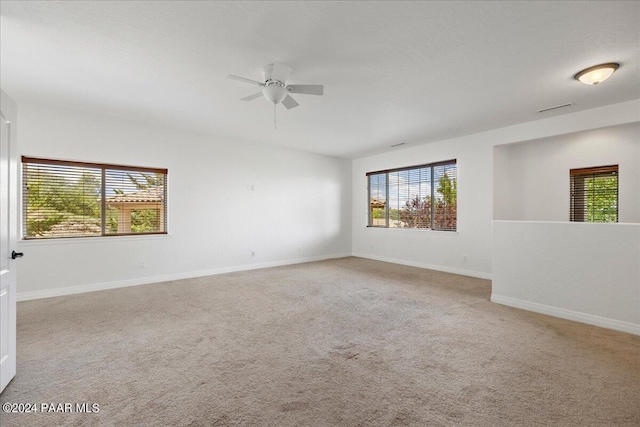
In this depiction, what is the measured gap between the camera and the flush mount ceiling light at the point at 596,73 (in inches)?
116

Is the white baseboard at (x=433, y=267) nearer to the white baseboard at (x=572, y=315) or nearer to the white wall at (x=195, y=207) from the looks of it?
the white wall at (x=195, y=207)

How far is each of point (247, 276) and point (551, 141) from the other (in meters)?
5.97

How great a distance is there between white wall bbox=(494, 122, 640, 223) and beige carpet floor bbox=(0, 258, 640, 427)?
8.02ft

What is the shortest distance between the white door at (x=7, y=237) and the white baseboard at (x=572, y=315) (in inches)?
198

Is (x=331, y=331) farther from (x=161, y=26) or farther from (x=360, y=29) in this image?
(x=161, y=26)

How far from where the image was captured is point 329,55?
9.08 feet

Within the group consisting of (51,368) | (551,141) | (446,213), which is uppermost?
(551,141)

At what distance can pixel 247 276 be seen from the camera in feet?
17.9

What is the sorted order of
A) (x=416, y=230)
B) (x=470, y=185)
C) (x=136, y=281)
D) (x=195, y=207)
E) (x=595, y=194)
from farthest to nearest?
(x=416, y=230) < (x=470, y=185) < (x=195, y=207) < (x=136, y=281) < (x=595, y=194)

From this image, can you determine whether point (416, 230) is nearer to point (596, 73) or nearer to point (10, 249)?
point (596, 73)

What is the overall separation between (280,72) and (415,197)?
4.66m

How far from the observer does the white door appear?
202cm

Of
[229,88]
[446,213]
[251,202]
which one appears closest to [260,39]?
[229,88]

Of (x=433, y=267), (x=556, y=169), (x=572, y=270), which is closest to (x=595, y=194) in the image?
(x=556, y=169)
